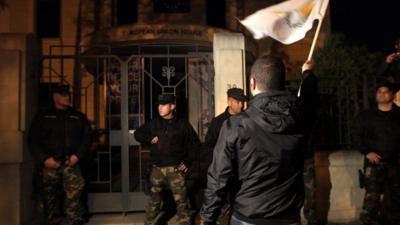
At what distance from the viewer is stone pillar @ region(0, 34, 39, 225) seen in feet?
18.1

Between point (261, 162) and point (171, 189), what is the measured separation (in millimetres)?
3198

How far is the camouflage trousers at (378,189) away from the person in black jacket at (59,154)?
377 cm

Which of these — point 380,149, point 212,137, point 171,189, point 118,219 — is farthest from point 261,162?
point 118,219

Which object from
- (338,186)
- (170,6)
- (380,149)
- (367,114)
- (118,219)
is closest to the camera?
(380,149)

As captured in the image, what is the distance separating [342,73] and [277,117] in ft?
31.2

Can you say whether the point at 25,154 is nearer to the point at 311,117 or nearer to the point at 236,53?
the point at 236,53

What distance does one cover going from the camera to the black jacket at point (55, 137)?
5555 mm

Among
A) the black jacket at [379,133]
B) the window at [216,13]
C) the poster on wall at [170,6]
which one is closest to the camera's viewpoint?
the black jacket at [379,133]

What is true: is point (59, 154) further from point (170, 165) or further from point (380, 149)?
point (380, 149)

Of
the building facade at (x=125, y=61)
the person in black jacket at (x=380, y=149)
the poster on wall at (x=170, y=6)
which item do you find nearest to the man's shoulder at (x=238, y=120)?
the building facade at (x=125, y=61)

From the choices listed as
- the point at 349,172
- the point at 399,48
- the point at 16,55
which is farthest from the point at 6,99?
the point at 399,48

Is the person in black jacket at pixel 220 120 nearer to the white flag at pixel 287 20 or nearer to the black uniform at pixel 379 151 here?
the black uniform at pixel 379 151

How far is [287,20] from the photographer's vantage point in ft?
11.6

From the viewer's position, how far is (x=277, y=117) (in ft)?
8.52
